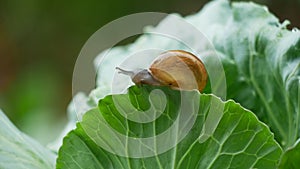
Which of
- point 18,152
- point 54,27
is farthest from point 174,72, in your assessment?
point 54,27

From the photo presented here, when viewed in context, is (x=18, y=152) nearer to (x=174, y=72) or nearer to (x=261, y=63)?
(x=174, y=72)

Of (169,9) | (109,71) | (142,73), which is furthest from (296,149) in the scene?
(169,9)

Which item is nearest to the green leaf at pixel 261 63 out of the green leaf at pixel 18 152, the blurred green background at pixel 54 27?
the green leaf at pixel 18 152

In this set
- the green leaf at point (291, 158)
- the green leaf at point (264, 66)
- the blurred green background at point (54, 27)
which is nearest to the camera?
the green leaf at point (291, 158)

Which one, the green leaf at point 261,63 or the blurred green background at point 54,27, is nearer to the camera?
the green leaf at point 261,63

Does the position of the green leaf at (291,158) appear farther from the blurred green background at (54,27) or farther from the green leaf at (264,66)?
the blurred green background at (54,27)

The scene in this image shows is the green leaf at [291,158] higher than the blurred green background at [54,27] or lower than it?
lower
